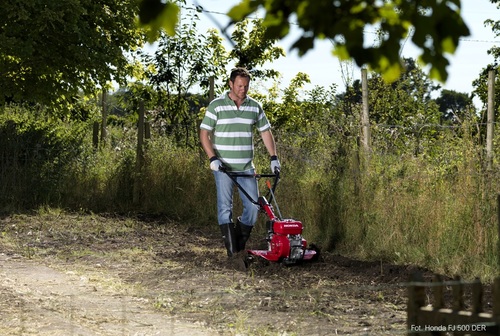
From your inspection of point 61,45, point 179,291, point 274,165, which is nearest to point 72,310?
point 179,291

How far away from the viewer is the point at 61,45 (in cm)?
2020

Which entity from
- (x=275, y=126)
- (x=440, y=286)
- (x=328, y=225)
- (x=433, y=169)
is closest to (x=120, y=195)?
(x=328, y=225)

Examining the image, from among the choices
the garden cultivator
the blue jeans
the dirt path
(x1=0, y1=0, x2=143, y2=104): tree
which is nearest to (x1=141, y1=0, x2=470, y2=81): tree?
the dirt path

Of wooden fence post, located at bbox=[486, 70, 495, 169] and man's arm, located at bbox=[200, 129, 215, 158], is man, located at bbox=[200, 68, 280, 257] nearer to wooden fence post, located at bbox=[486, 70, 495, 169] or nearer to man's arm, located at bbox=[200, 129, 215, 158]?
man's arm, located at bbox=[200, 129, 215, 158]

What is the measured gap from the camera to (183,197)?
51.1 feet

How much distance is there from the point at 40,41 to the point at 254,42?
23.5 feet

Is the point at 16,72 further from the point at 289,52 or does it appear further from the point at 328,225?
the point at 289,52

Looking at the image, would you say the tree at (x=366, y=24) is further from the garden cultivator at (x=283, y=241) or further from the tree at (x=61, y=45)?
the tree at (x=61, y=45)

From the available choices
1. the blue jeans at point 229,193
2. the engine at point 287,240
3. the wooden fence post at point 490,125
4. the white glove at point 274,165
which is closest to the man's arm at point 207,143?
the blue jeans at point 229,193

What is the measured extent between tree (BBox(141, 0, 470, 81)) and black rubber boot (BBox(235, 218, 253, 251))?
22.8 ft

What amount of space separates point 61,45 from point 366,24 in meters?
17.4

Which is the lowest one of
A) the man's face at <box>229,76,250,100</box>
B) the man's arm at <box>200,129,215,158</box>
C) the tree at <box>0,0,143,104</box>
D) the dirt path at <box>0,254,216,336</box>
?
the dirt path at <box>0,254,216,336</box>

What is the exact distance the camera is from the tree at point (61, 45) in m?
18.8

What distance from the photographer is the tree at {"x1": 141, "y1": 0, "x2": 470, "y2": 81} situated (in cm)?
323
